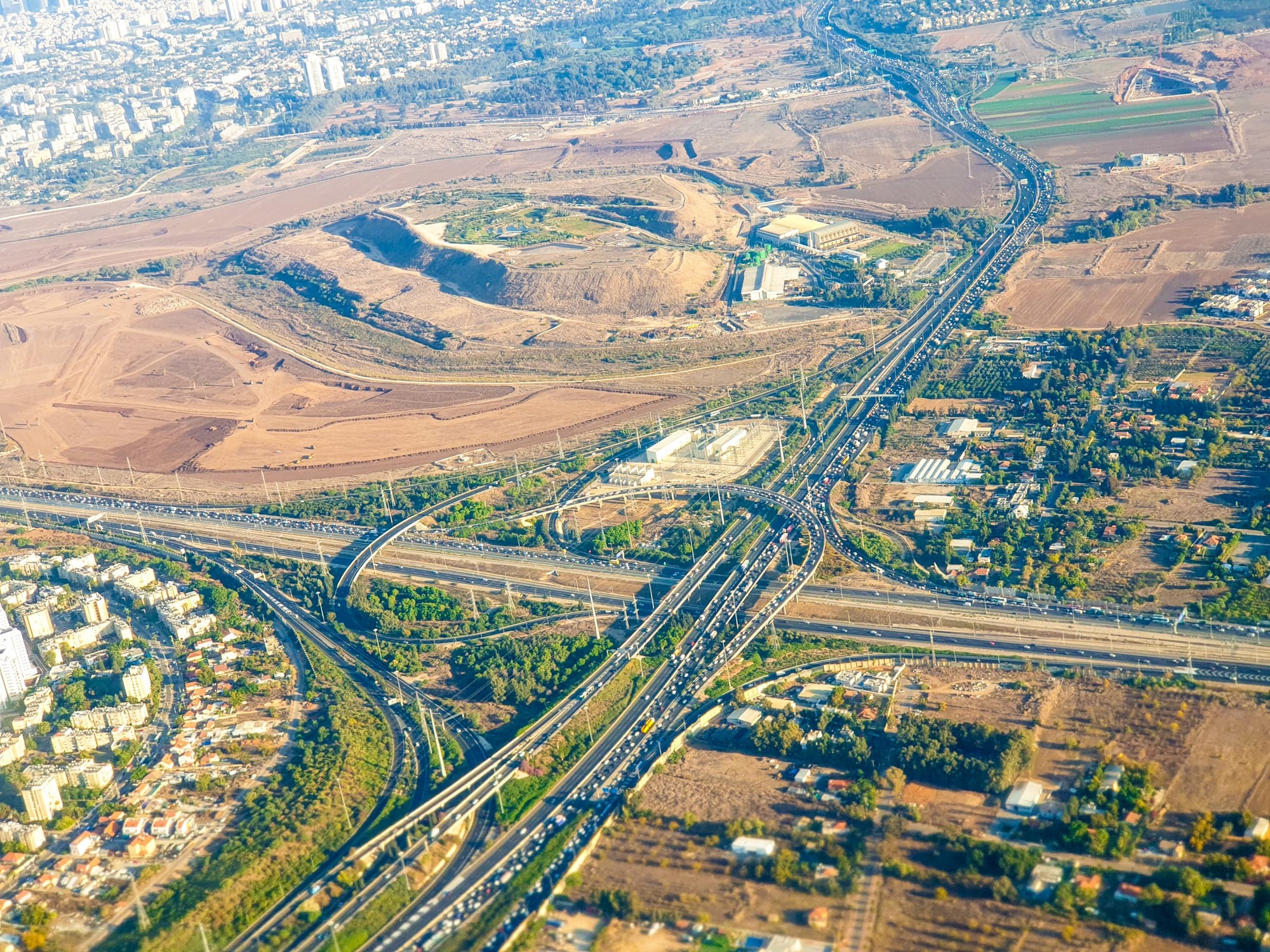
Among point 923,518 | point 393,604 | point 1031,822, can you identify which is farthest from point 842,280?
point 1031,822

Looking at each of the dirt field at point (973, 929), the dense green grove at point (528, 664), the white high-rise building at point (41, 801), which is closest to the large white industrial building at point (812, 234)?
the dense green grove at point (528, 664)

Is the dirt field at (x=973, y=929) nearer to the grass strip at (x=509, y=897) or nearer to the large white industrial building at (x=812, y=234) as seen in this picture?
the grass strip at (x=509, y=897)

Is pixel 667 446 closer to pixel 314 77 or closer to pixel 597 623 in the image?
pixel 597 623

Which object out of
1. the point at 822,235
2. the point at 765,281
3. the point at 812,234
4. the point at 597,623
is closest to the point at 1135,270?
the point at 822,235

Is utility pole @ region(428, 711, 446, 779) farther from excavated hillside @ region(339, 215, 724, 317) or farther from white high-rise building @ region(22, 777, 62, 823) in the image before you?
excavated hillside @ region(339, 215, 724, 317)

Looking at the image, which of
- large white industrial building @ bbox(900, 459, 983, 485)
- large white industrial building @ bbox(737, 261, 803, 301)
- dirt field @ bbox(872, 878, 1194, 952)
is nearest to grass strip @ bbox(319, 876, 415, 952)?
dirt field @ bbox(872, 878, 1194, 952)

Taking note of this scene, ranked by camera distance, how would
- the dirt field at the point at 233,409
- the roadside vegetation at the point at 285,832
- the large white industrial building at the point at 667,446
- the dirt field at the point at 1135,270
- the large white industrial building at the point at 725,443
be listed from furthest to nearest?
the dirt field at the point at 1135,270 → the dirt field at the point at 233,409 → the large white industrial building at the point at 725,443 → the large white industrial building at the point at 667,446 → the roadside vegetation at the point at 285,832

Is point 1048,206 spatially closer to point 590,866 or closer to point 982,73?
point 982,73
